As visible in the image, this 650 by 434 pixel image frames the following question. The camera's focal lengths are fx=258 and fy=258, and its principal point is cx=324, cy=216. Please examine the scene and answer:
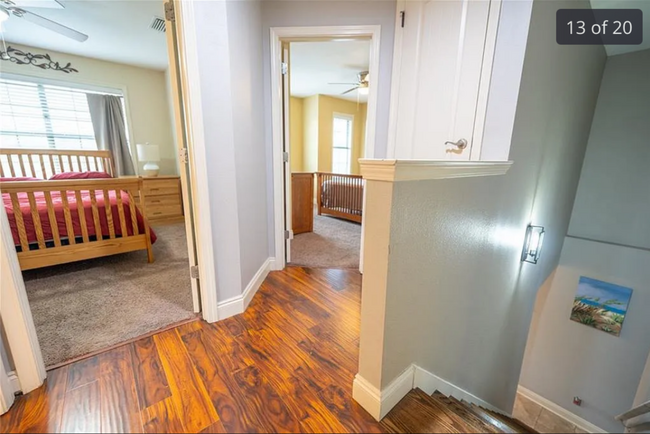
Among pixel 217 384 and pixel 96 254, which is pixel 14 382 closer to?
pixel 217 384

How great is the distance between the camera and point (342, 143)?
6.78 metres

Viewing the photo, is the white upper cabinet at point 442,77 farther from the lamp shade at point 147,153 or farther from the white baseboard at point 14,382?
the lamp shade at point 147,153

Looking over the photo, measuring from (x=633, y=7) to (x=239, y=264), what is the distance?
411 centimetres

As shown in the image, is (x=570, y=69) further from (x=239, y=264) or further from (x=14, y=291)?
(x=14, y=291)

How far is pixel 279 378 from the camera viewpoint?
124 cm

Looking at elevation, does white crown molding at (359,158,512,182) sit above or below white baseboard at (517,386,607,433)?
above

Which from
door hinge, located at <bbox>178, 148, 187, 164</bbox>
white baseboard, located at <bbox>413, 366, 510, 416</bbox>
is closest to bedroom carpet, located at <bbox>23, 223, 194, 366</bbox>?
door hinge, located at <bbox>178, 148, 187, 164</bbox>

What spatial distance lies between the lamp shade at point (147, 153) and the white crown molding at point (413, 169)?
4207 millimetres

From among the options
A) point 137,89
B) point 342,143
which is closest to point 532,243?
point 342,143

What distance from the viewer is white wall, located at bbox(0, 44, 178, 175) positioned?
3.60 m

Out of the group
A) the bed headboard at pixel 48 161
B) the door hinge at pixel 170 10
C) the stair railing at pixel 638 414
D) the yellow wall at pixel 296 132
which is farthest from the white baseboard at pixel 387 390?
the yellow wall at pixel 296 132

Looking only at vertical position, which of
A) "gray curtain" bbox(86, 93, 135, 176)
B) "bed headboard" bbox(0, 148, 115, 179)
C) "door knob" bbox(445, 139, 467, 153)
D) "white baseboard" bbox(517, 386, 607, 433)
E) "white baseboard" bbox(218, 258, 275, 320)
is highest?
"gray curtain" bbox(86, 93, 135, 176)

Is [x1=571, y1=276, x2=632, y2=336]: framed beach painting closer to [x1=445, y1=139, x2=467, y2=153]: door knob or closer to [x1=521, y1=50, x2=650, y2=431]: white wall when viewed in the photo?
[x1=521, y1=50, x2=650, y2=431]: white wall

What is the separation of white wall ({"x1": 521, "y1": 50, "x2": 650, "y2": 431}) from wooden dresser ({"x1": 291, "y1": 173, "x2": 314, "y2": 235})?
3887 millimetres
